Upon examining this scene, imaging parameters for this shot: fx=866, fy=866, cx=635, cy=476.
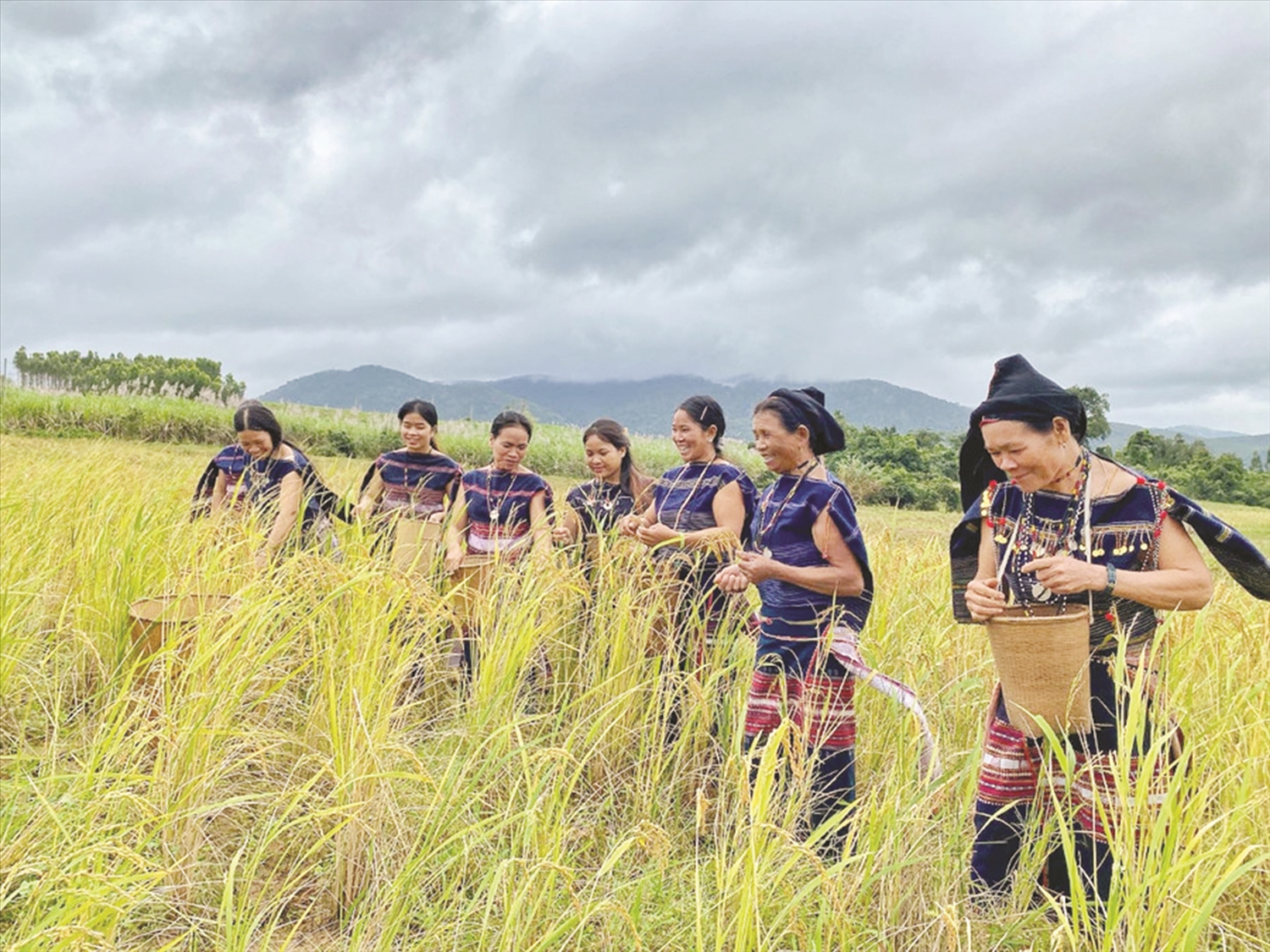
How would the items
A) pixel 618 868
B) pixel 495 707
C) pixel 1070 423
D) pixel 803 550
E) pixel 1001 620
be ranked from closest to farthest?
1. pixel 1001 620
2. pixel 1070 423
3. pixel 618 868
4. pixel 495 707
5. pixel 803 550

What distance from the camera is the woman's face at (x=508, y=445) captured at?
3.83 metres

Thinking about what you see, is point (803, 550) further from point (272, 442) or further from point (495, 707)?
point (272, 442)

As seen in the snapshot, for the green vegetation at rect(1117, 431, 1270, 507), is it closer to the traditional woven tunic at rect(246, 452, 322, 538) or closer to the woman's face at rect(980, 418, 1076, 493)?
the traditional woven tunic at rect(246, 452, 322, 538)

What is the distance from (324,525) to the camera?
169 inches

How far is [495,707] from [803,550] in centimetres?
97

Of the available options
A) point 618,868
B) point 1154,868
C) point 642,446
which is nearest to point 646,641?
point 618,868

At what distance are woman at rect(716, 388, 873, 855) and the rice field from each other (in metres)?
0.19

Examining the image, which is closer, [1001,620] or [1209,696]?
[1001,620]

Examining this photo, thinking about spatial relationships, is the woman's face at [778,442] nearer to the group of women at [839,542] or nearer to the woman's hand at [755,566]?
the group of women at [839,542]

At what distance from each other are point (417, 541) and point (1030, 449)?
2.41m

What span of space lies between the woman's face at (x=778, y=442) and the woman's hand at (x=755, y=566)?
29 centimetres

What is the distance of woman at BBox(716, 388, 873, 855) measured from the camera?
237 cm

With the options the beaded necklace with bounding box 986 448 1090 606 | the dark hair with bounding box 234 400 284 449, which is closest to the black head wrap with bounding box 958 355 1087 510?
the beaded necklace with bounding box 986 448 1090 606

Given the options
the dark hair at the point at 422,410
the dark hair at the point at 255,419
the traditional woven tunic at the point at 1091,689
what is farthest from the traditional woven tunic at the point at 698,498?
the dark hair at the point at 255,419
